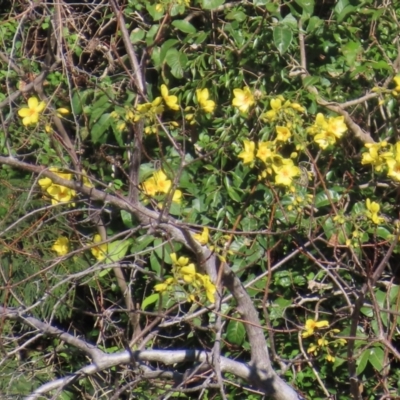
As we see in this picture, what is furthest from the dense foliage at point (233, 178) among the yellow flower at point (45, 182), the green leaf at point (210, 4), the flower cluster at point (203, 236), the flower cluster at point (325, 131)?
the yellow flower at point (45, 182)

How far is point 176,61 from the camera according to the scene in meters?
3.43

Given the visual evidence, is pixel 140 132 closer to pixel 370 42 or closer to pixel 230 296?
pixel 230 296

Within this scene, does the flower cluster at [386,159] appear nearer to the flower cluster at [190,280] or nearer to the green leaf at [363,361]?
the flower cluster at [190,280]

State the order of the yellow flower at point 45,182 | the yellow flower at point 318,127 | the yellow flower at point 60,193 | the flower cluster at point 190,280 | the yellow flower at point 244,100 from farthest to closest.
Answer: the yellow flower at point 244,100
the yellow flower at point 318,127
the yellow flower at point 60,193
the yellow flower at point 45,182
the flower cluster at point 190,280

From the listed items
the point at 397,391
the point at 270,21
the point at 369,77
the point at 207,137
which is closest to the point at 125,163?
the point at 207,137

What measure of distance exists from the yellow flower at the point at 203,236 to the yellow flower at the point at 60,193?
0.43 m

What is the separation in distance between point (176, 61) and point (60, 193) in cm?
102

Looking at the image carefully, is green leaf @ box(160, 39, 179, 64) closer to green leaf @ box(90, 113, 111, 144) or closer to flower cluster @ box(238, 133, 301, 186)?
green leaf @ box(90, 113, 111, 144)

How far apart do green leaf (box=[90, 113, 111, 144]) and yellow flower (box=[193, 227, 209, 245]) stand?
105 centimetres

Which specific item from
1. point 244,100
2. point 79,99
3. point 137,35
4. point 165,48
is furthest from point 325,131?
point 79,99

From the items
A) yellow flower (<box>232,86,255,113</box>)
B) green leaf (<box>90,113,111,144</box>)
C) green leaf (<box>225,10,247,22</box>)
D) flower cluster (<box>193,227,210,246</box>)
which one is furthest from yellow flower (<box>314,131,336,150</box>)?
green leaf (<box>90,113,111,144</box>)

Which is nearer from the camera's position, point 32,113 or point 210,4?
point 32,113

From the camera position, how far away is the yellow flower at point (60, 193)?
262cm

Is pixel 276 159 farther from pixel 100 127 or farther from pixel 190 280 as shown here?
pixel 100 127
